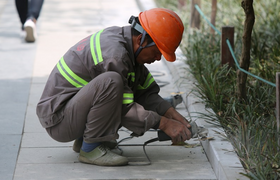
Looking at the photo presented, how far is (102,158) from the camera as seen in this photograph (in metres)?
3.93

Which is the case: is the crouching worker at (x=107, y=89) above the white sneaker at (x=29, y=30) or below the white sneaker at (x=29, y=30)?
above

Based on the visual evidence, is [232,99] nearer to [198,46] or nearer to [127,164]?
[127,164]

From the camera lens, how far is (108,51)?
12.0 ft

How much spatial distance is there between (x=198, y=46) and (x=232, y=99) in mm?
1962

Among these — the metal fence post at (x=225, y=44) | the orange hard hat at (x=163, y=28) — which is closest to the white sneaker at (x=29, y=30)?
the metal fence post at (x=225, y=44)

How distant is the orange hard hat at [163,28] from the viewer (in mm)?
3775

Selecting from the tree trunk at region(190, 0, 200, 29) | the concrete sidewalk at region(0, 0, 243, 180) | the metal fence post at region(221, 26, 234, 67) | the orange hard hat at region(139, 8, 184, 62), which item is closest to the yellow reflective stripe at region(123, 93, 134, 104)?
the orange hard hat at region(139, 8, 184, 62)

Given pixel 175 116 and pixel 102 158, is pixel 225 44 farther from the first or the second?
pixel 102 158

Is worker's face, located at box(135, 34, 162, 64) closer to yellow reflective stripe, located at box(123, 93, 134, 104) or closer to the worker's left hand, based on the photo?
yellow reflective stripe, located at box(123, 93, 134, 104)

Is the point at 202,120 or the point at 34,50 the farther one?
the point at 34,50

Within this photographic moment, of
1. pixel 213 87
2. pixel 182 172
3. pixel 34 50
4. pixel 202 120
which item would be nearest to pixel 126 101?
pixel 182 172

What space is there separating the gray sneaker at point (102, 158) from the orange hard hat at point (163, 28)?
2.92 ft

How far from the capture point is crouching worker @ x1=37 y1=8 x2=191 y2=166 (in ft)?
12.0

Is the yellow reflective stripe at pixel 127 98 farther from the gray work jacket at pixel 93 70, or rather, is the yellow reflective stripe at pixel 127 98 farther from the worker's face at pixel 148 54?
the worker's face at pixel 148 54
